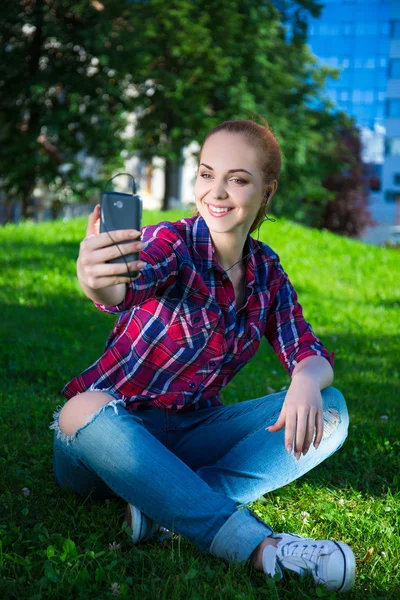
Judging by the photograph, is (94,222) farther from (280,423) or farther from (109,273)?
(280,423)

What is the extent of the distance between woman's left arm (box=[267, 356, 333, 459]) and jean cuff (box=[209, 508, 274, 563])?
31 cm

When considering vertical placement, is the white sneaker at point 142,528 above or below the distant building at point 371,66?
below

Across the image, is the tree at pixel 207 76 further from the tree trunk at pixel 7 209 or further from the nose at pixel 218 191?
the nose at pixel 218 191

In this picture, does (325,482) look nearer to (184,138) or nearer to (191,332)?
(191,332)

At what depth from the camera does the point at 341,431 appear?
2959 millimetres

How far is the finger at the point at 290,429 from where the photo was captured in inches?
104

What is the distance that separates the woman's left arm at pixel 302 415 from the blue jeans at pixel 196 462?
0.19 metres

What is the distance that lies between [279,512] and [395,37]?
76708 mm

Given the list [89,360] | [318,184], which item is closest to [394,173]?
[318,184]

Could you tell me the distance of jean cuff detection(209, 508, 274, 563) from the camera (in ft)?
8.05

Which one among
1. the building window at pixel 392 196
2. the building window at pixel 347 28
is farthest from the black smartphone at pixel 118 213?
the building window at pixel 347 28

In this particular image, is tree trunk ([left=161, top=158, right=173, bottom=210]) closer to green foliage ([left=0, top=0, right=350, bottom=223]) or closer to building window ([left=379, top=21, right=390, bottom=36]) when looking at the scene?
green foliage ([left=0, top=0, right=350, bottom=223])

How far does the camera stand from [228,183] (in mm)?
2881

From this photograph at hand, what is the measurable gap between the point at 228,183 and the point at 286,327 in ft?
2.10
